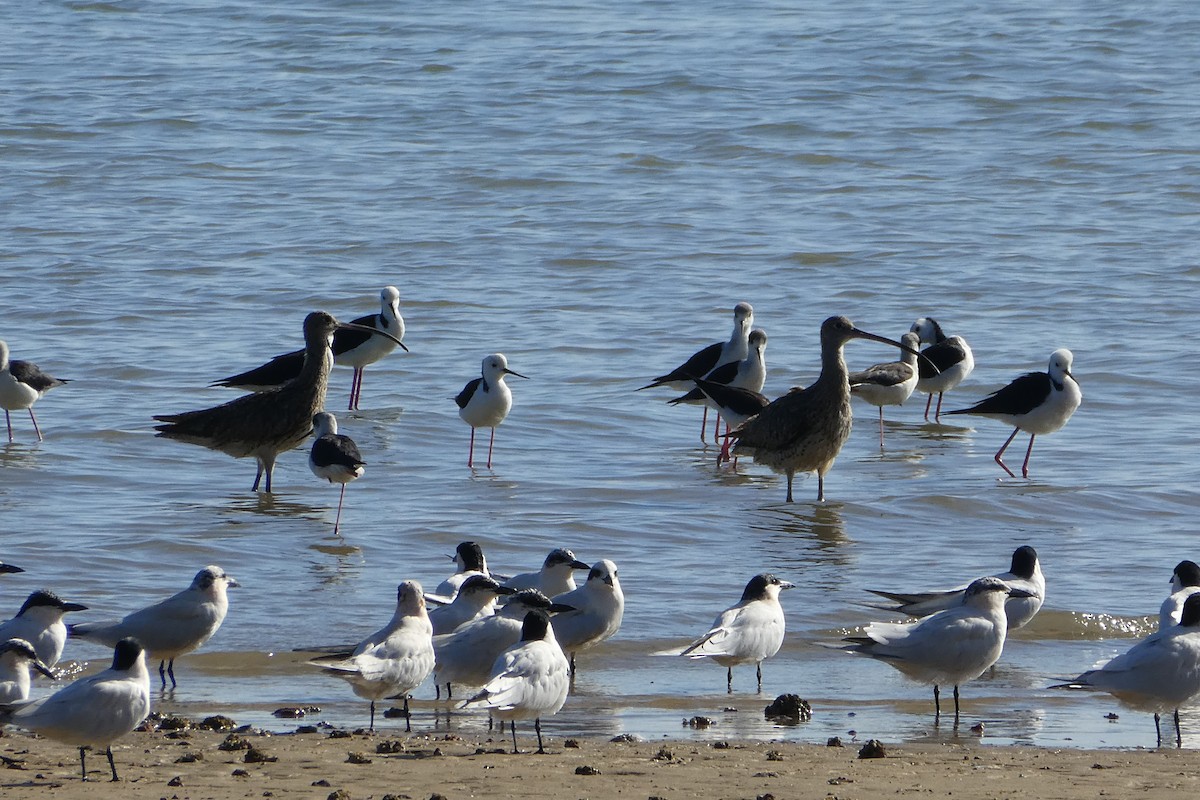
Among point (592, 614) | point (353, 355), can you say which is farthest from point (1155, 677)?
point (353, 355)

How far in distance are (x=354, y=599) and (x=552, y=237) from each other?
42.2 feet

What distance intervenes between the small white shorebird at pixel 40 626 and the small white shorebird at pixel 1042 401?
858 centimetres

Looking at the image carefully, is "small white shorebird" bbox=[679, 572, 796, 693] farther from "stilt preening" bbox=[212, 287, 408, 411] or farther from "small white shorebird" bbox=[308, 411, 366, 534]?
"stilt preening" bbox=[212, 287, 408, 411]

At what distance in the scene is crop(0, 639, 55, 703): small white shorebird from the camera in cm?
744

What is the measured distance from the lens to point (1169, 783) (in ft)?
21.5

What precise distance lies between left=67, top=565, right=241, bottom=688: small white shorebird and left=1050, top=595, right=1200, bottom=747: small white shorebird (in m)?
3.87

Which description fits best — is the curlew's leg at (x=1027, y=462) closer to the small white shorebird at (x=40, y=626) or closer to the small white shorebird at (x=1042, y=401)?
the small white shorebird at (x=1042, y=401)

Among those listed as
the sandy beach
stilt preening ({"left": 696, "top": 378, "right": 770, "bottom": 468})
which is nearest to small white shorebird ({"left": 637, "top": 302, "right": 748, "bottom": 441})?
stilt preening ({"left": 696, "top": 378, "right": 770, "bottom": 468})

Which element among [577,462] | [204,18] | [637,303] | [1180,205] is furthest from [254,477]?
[204,18]

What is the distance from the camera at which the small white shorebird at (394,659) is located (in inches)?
295

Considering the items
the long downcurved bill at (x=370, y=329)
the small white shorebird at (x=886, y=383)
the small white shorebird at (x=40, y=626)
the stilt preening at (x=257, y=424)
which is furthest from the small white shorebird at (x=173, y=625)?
the small white shorebird at (x=886, y=383)

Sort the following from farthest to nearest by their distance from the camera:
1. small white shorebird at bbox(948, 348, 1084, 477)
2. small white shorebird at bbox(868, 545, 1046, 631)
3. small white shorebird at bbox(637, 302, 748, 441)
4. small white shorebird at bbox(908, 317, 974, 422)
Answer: small white shorebird at bbox(908, 317, 974, 422) < small white shorebird at bbox(637, 302, 748, 441) < small white shorebird at bbox(948, 348, 1084, 477) < small white shorebird at bbox(868, 545, 1046, 631)

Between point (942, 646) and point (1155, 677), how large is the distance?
94cm

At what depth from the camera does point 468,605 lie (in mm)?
8906
